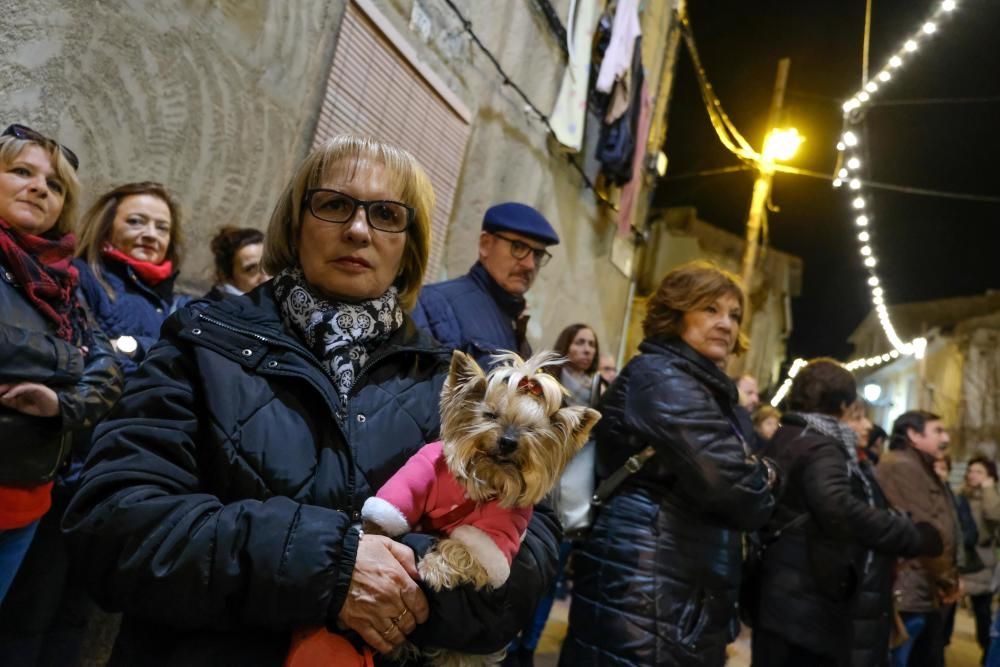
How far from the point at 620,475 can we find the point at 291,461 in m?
1.78

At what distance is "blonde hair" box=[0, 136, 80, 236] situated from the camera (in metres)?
2.26

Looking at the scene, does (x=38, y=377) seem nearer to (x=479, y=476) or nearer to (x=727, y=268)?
(x=479, y=476)

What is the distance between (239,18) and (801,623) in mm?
4512

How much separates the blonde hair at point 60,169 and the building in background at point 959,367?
80.4ft

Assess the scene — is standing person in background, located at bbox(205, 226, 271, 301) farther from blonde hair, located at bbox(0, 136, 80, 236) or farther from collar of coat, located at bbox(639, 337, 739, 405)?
collar of coat, located at bbox(639, 337, 739, 405)

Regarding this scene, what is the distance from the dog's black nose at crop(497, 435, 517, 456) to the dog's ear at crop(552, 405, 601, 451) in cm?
15

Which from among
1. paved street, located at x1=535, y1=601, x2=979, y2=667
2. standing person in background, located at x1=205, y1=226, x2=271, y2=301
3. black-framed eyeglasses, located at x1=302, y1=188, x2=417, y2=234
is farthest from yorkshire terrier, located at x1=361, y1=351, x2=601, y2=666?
paved street, located at x1=535, y1=601, x2=979, y2=667

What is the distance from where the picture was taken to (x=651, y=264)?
753 inches

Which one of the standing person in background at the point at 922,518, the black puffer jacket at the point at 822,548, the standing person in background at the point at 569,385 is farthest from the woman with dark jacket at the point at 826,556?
the standing person in background at the point at 569,385

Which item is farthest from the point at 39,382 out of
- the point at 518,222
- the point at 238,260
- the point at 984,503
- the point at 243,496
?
the point at 984,503

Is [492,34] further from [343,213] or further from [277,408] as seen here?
[277,408]

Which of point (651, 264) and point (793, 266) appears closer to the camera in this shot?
point (651, 264)

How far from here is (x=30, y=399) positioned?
204cm

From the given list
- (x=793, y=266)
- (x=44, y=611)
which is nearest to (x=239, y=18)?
(x=44, y=611)
